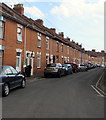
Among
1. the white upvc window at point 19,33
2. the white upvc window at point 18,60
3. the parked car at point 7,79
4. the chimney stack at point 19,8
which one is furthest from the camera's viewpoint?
the chimney stack at point 19,8

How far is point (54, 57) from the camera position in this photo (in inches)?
1219

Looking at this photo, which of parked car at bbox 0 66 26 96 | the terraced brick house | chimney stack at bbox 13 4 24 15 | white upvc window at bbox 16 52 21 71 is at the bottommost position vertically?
parked car at bbox 0 66 26 96

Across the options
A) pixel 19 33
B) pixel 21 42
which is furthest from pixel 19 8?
pixel 21 42

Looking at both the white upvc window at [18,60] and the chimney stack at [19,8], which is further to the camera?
the chimney stack at [19,8]

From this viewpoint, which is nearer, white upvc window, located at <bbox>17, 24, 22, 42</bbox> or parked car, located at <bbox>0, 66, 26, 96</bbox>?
parked car, located at <bbox>0, 66, 26, 96</bbox>

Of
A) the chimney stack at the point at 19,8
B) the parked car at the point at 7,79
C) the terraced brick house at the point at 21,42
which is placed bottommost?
the parked car at the point at 7,79

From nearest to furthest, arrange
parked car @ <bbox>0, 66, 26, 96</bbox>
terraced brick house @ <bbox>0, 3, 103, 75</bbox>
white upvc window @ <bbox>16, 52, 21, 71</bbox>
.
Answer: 1. parked car @ <bbox>0, 66, 26, 96</bbox>
2. terraced brick house @ <bbox>0, 3, 103, 75</bbox>
3. white upvc window @ <bbox>16, 52, 21, 71</bbox>

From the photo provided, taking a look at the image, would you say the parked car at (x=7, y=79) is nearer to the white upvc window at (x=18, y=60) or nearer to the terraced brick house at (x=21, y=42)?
the terraced brick house at (x=21, y=42)

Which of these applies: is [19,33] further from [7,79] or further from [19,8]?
[7,79]

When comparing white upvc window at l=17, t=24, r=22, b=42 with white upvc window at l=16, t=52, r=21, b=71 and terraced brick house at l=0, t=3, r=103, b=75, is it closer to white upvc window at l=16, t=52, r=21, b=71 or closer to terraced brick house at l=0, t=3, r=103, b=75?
terraced brick house at l=0, t=3, r=103, b=75

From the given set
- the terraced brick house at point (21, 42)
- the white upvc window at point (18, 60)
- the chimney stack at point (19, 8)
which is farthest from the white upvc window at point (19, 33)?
the chimney stack at point (19, 8)

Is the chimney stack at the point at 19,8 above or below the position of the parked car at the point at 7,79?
above

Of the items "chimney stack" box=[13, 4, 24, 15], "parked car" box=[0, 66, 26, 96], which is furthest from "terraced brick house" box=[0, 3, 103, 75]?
"parked car" box=[0, 66, 26, 96]

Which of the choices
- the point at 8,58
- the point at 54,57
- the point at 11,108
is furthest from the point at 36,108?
the point at 54,57
